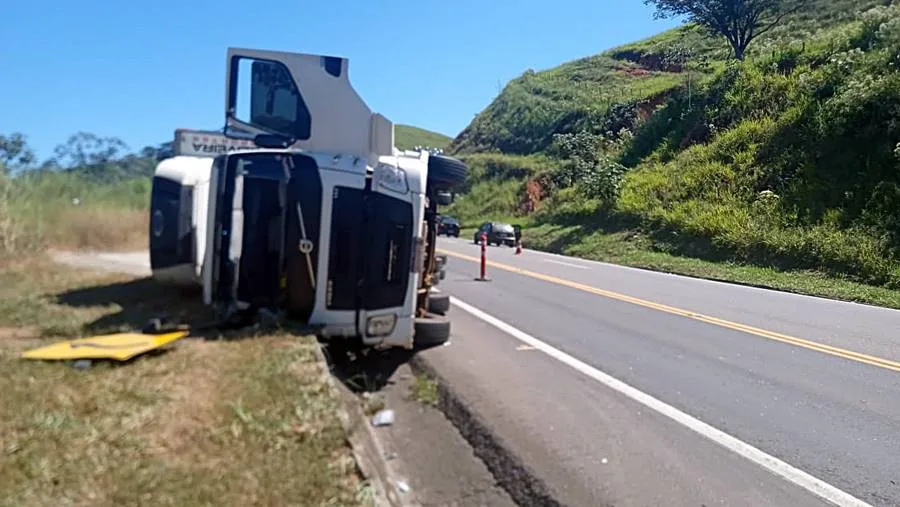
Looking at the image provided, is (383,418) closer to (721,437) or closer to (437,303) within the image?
(721,437)

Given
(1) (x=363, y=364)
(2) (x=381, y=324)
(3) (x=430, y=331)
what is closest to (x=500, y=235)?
(3) (x=430, y=331)

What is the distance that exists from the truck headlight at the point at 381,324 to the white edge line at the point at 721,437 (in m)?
2.17

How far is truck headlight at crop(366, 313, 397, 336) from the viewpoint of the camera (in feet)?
22.8

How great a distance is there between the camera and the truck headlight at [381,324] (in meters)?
6.96

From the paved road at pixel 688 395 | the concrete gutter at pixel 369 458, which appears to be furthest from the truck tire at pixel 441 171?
the concrete gutter at pixel 369 458

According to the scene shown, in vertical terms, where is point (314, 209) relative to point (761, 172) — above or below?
below

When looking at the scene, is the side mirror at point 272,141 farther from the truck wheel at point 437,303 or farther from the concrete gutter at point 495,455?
the truck wheel at point 437,303

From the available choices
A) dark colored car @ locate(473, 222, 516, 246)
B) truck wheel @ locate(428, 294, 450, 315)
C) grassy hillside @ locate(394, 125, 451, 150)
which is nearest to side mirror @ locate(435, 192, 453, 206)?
truck wheel @ locate(428, 294, 450, 315)

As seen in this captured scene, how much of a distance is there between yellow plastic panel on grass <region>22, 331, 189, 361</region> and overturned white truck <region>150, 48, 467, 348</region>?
0.98 metres

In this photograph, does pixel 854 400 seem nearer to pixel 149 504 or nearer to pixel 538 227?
pixel 149 504

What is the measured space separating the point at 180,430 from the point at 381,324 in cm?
306

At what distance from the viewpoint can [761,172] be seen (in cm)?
2634

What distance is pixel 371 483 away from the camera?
12.8 ft

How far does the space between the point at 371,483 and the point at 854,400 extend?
16.8 feet
